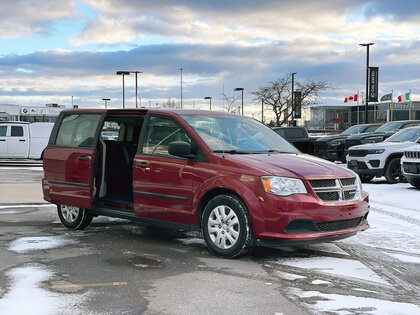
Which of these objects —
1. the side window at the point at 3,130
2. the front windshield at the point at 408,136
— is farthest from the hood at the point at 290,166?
the side window at the point at 3,130

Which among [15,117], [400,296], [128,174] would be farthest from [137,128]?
[15,117]

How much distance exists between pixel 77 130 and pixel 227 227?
3.07m

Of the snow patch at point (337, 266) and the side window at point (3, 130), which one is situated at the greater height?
the side window at point (3, 130)

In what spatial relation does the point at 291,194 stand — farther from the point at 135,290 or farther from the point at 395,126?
the point at 395,126

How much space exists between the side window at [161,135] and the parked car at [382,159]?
31.1ft

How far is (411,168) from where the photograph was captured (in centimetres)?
1333

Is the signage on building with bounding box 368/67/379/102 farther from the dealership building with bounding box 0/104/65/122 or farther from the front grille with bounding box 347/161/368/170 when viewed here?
the dealership building with bounding box 0/104/65/122

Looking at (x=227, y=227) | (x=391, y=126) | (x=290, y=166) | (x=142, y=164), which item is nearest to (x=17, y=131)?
(x=391, y=126)

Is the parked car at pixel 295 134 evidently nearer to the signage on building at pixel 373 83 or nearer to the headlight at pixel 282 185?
the headlight at pixel 282 185

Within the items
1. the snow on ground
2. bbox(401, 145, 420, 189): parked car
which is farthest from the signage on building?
the snow on ground

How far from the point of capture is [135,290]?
507cm

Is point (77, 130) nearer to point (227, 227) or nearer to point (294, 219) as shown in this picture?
point (227, 227)

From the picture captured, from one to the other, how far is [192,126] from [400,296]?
3.17 meters

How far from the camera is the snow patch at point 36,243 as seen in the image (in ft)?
22.6
